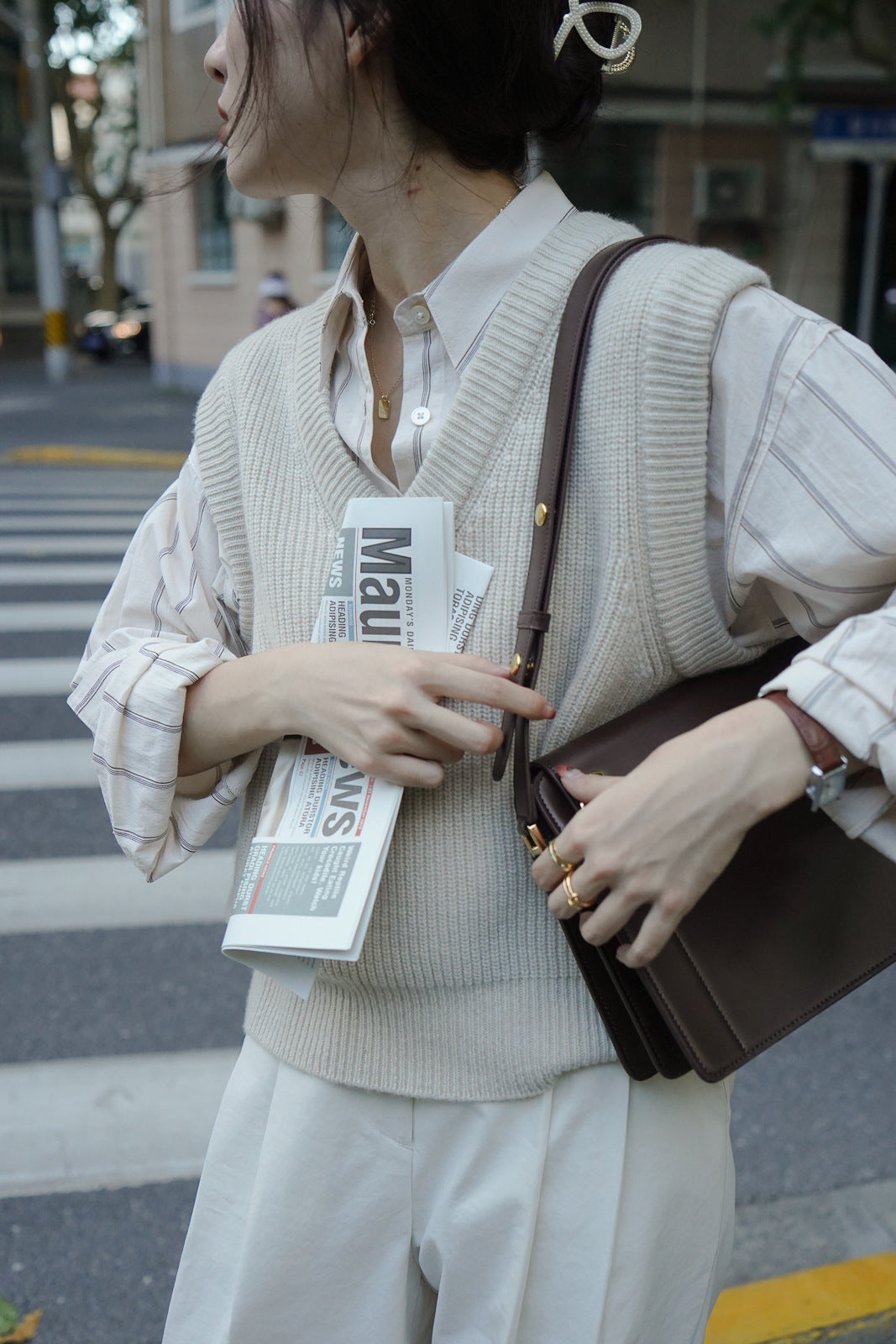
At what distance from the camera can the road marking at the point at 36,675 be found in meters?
5.25

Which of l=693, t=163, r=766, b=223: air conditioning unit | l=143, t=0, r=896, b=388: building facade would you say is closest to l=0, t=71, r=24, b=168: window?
l=143, t=0, r=896, b=388: building facade

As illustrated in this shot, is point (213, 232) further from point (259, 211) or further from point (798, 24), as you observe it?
point (798, 24)

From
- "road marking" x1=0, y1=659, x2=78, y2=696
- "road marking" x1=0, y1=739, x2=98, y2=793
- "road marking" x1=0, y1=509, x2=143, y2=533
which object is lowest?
"road marking" x1=0, y1=509, x2=143, y2=533

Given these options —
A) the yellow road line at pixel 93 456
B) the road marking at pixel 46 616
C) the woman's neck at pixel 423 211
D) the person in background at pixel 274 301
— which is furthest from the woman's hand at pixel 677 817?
the yellow road line at pixel 93 456

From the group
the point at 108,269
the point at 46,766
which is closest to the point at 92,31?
the point at 108,269

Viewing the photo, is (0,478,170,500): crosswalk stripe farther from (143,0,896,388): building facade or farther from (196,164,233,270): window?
(196,164,233,270): window

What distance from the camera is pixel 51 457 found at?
41.0ft

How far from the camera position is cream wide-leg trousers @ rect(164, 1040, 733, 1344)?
3.73 feet

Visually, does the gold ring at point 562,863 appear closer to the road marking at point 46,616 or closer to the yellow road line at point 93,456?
the road marking at point 46,616

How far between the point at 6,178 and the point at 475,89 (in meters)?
36.1

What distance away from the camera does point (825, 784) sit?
98 cm

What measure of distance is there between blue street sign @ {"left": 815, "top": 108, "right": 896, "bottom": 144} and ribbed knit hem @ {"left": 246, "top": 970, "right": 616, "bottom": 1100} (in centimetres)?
1268

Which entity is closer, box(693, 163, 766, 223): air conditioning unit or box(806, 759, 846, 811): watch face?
box(806, 759, 846, 811): watch face

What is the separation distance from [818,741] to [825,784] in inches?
→ 1.4
